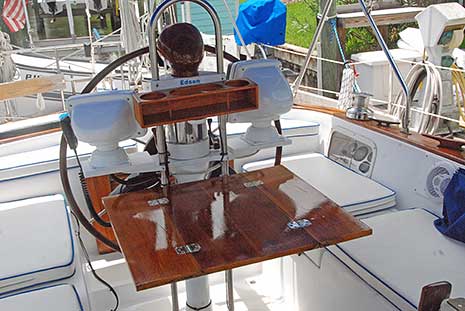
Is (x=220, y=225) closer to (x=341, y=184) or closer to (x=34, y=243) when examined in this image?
(x=34, y=243)

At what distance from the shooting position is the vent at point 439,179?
177 centimetres

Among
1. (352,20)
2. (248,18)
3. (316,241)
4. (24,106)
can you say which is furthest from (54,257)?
(24,106)

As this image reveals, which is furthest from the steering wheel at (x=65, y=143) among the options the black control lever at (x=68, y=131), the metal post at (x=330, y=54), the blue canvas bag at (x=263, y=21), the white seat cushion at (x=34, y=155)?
the metal post at (x=330, y=54)

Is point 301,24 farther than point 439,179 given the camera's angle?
Yes

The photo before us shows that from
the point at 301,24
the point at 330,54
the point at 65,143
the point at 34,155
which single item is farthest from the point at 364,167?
the point at 301,24

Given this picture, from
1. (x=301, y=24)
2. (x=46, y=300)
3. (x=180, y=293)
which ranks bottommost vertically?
(x=180, y=293)

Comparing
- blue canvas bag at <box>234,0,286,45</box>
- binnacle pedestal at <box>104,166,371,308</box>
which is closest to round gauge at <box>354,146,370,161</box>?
binnacle pedestal at <box>104,166,371,308</box>

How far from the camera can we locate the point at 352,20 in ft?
15.0

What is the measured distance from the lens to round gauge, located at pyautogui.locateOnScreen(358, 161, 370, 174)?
7.34 feet

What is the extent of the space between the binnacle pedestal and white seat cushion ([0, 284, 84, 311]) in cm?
31

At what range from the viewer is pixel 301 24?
8.37 m

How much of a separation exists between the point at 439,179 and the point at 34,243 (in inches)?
57.0

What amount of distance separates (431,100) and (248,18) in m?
1.51

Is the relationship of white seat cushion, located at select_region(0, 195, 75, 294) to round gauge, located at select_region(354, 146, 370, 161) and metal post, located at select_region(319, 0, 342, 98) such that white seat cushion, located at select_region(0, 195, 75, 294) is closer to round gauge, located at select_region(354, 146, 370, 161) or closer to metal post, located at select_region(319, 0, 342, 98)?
round gauge, located at select_region(354, 146, 370, 161)
